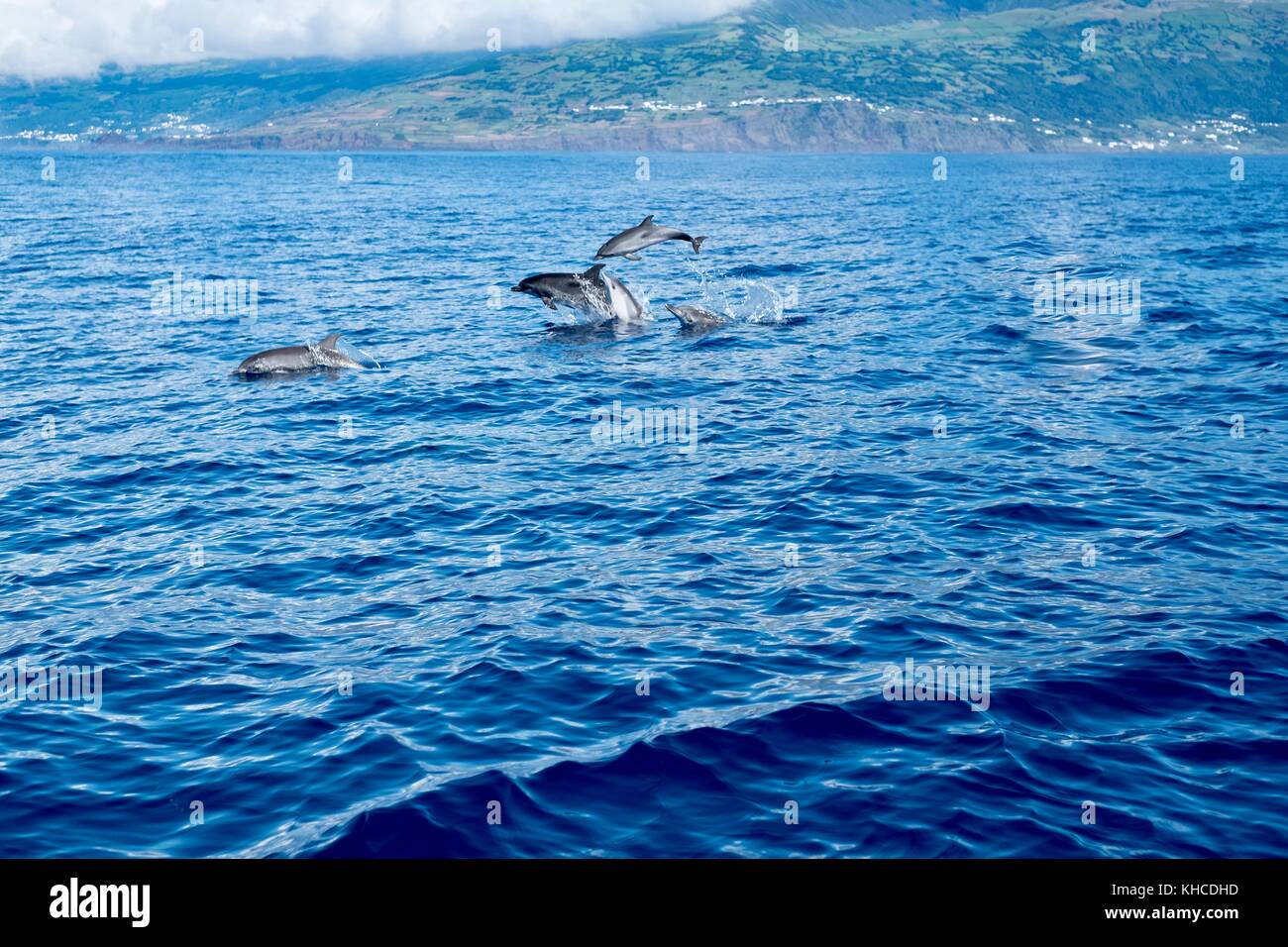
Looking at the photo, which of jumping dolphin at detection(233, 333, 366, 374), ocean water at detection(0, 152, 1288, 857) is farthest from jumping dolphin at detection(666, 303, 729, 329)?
jumping dolphin at detection(233, 333, 366, 374)

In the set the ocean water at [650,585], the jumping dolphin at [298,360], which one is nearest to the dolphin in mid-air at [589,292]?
the ocean water at [650,585]

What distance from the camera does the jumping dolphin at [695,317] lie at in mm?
31686

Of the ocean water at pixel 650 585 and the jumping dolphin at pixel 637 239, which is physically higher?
the jumping dolphin at pixel 637 239

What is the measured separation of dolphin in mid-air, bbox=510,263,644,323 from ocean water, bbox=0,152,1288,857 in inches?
45.1

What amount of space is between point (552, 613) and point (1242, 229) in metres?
65.0

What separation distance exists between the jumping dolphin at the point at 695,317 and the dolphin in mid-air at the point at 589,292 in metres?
1.88

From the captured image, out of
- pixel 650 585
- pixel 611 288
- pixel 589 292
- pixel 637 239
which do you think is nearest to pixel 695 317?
pixel 611 288

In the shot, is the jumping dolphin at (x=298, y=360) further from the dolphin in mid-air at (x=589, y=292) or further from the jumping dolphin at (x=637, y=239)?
the jumping dolphin at (x=637, y=239)

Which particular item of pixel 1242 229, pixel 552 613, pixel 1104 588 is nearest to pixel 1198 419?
pixel 1104 588

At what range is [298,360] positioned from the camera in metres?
26.5

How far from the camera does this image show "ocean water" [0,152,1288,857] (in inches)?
359

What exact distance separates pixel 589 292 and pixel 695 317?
316 cm

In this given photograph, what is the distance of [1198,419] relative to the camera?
21500mm

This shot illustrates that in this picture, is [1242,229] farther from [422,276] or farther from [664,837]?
[664,837]
